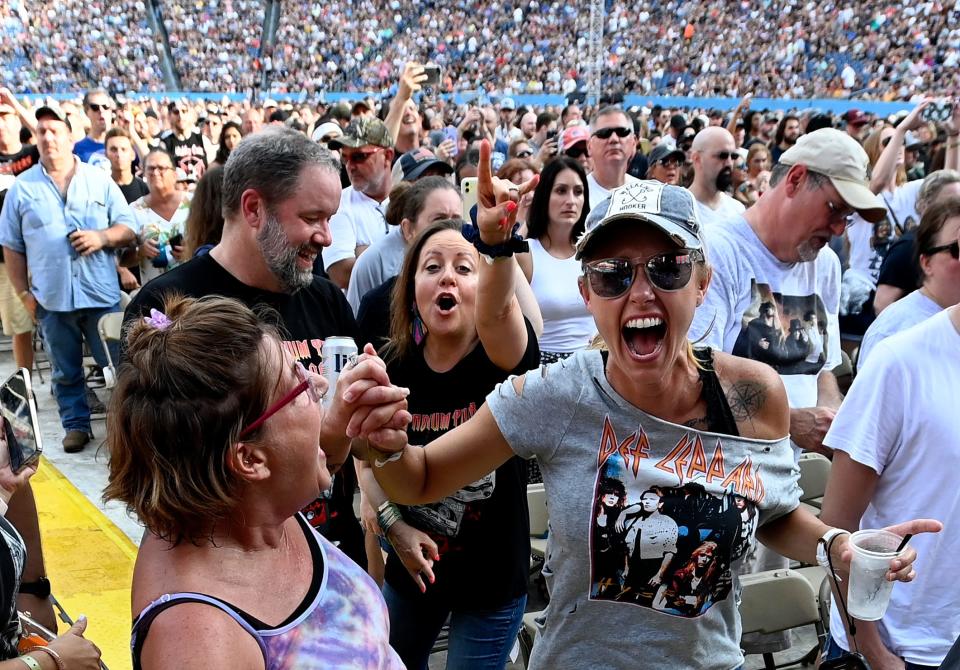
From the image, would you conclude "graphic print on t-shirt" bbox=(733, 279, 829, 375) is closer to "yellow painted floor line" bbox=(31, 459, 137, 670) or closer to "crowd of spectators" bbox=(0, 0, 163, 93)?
"yellow painted floor line" bbox=(31, 459, 137, 670)

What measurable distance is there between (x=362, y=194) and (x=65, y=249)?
6.69ft

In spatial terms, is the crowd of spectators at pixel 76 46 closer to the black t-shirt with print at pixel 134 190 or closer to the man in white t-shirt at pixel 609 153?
the black t-shirt with print at pixel 134 190

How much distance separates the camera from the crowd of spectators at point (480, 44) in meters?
28.5

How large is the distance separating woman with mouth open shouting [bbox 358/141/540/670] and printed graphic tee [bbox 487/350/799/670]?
685 mm

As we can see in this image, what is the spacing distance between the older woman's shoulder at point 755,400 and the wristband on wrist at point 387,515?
114 centimetres

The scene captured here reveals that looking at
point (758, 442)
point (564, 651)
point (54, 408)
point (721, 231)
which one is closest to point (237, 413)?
point (564, 651)

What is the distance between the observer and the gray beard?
Answer: 2.78 metres

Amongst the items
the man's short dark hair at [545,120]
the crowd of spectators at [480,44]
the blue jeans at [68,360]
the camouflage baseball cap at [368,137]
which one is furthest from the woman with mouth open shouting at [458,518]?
the crowd of spectators at [480,44]

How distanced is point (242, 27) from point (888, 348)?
4057cm

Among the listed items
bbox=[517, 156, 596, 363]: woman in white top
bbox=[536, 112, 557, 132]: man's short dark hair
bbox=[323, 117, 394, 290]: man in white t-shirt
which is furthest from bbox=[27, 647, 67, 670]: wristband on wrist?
bbox=[536, 112, 557, 132]: man's short dark hair

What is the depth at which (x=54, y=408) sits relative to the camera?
7.17 meters

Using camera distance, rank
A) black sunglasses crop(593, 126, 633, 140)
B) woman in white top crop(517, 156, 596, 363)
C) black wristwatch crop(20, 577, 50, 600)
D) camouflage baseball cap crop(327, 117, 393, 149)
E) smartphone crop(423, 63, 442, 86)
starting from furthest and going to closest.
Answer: smartphone crop(423, 63, 442, 86)
black sunglasses crop(593, 126, 633, 140)
camouflage baseball cap crop(327, 117, 393, 149)
woman in white top crop(517, 156, 596, 363)
black wristwatch crop(20, 577, 50, 600)

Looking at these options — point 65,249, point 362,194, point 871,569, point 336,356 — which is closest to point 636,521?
point 871,569

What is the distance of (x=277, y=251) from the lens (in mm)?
2773
